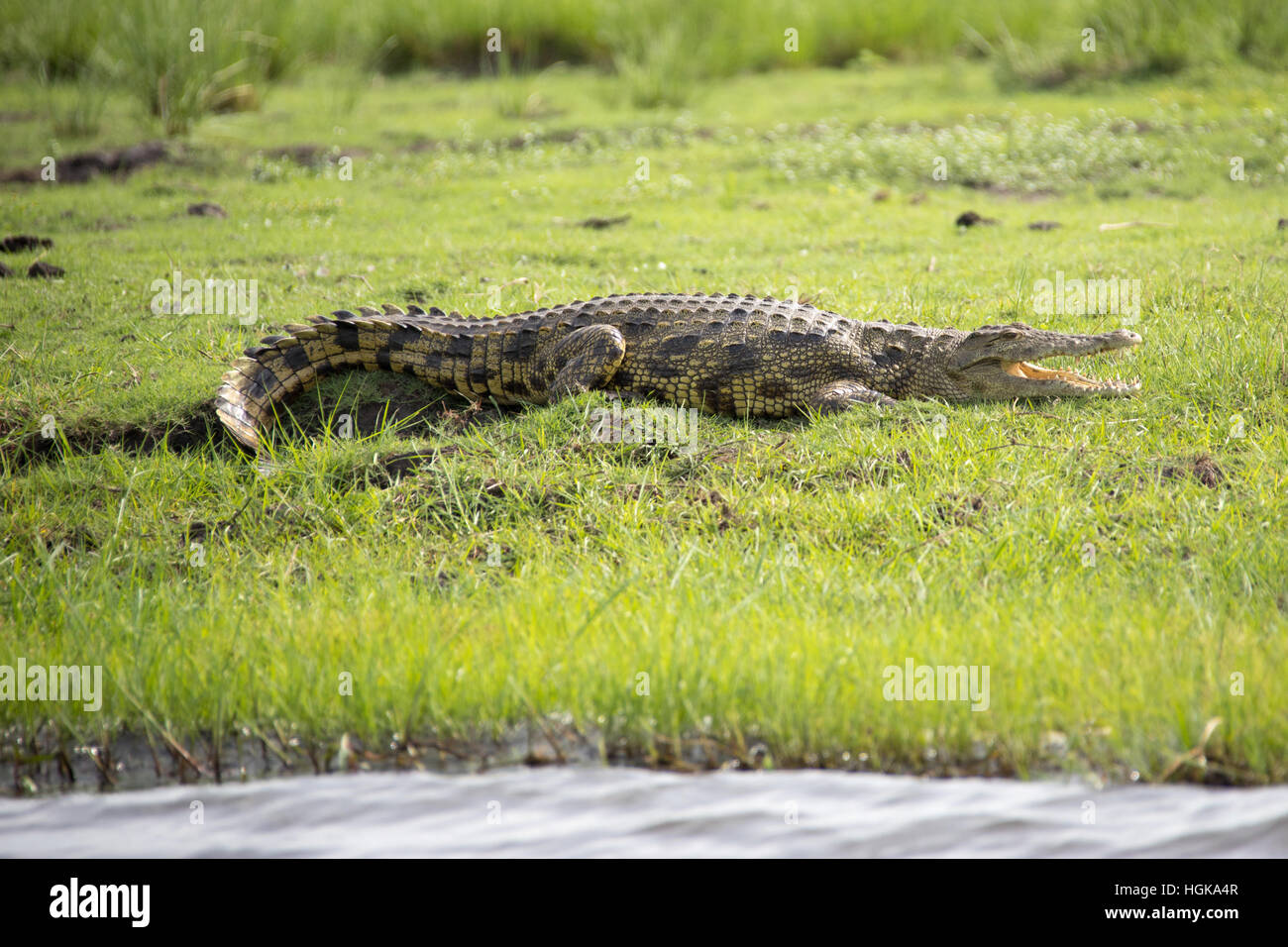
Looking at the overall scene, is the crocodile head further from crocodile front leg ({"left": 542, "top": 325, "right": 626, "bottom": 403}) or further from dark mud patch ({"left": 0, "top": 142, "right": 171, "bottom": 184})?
dark mud patch ({"left": 0, "top": 142, "right": 171, "bottom": 184})

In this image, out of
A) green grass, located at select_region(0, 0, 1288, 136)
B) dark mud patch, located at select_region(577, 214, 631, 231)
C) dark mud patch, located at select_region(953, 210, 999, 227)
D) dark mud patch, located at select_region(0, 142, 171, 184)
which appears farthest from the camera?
green grass, located at select_region(0, 0, 1288, 136)

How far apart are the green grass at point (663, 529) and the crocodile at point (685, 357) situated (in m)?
0.20

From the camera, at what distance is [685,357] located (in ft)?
19.6

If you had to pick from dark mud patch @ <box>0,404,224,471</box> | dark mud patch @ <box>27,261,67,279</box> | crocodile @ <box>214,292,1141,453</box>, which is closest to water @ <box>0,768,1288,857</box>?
dark mud patch @ <box>0,404,224,471</box>

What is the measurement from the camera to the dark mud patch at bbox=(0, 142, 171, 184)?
441 inches

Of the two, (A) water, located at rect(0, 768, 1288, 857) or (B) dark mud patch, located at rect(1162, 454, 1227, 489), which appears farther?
(B) dark mud patch, located at rect(1162, 454, 1227, 489)

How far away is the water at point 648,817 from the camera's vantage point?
3117mm

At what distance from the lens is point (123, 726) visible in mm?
3779

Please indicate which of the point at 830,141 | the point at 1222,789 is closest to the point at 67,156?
the point at 830,141

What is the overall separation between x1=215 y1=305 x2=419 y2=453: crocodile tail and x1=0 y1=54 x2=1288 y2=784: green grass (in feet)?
0.48

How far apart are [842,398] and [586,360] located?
135cm

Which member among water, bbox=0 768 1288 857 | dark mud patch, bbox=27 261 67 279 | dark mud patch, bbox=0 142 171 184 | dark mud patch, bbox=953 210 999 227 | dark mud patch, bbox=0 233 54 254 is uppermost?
dark mud patch, bbox=0 142 171 184

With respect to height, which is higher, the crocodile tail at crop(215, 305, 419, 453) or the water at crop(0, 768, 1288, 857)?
the crocodile tail at crop(215, 305, 419, 453)
